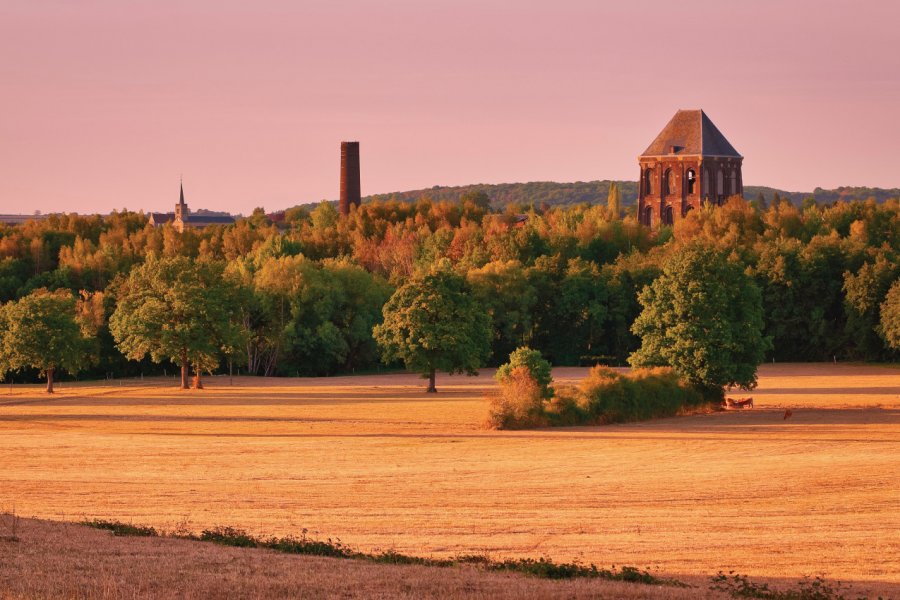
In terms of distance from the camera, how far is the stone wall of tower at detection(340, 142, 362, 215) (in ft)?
569

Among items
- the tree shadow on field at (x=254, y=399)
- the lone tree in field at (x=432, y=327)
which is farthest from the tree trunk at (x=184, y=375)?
the lone tree in field at (x=432, y=327)

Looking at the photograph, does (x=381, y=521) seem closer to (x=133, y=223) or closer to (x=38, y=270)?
(x=38, y=270)

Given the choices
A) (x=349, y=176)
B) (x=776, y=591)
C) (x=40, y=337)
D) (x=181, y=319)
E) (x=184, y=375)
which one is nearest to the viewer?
(x=776, y=591)

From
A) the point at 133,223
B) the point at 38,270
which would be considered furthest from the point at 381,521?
the point at 133,223

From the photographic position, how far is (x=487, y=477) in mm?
43969

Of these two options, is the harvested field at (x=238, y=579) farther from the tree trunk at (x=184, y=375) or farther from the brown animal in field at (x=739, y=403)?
the tree trunk at (x=184, y=375)

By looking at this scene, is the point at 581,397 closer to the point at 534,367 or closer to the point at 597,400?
the point at 597,400

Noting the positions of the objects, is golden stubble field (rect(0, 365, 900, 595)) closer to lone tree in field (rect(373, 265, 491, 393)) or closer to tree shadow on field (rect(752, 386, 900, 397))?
tree shadow on field (rect(752, 386, 900, 397))

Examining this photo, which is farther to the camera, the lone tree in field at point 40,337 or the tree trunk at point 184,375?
the tree trunk at point 184,375

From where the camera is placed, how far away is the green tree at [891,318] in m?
94.6

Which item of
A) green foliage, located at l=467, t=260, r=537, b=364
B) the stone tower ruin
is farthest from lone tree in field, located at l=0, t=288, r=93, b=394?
the stone tower ruin

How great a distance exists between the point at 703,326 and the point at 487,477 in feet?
90.8

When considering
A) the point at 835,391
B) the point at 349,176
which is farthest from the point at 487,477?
the point at 349,176

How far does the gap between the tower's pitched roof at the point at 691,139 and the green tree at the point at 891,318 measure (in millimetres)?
72914
